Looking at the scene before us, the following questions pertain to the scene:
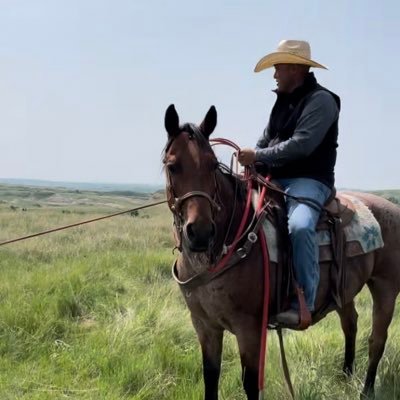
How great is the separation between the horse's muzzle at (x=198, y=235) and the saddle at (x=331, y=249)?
36.5 inches

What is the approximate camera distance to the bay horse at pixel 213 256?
3.14 metres

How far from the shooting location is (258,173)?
13.8 ft

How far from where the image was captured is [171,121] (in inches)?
131

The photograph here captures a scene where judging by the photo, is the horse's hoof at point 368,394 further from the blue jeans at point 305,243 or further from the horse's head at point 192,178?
the horse's head at point 192,178

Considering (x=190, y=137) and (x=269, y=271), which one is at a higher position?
(x=190, y=137)

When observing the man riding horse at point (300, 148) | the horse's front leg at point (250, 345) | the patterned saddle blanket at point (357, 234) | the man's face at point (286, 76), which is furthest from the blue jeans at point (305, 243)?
the man's face at point (286, 76)

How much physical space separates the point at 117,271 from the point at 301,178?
4812 millimetres

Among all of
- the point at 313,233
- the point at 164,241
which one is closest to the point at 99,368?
the point at 313,233

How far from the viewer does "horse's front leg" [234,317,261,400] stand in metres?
3.58

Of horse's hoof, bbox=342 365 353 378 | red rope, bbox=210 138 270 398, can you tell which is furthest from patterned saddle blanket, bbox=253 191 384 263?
horse's hoof, bbox=342 365 353 378

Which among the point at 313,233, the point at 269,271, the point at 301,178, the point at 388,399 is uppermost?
Answer: the point at 301,178

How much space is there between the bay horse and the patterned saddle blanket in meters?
0.10

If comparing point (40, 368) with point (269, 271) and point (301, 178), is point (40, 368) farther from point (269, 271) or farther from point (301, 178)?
point (301, 178)

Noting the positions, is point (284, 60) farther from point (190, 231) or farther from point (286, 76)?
point (190, 231)
